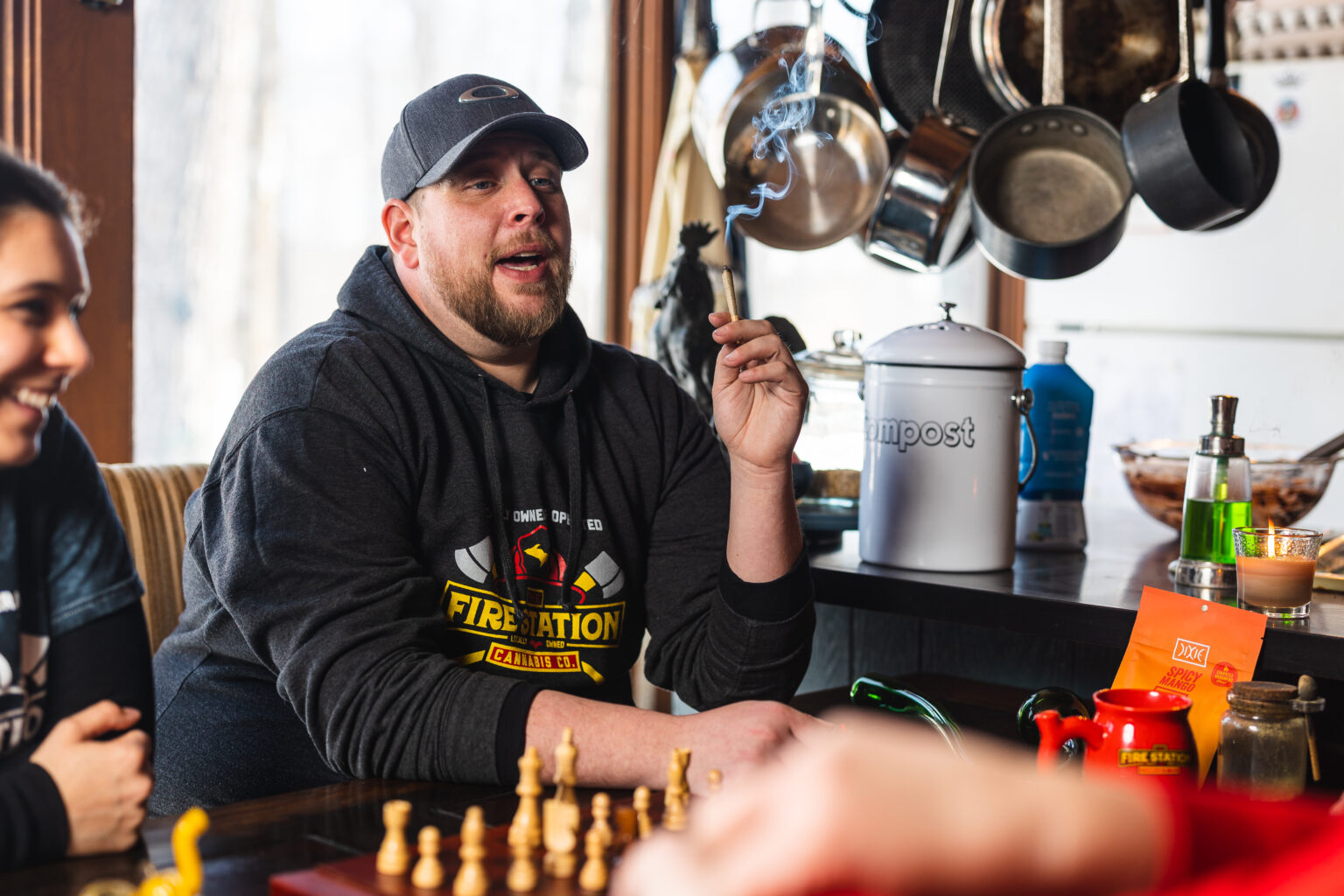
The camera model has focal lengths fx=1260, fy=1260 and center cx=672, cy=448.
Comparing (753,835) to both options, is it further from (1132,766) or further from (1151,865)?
(1132,766)

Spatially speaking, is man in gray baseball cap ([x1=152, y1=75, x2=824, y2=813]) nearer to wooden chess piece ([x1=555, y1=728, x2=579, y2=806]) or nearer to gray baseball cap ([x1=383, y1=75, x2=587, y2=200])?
gray baseball cap ([x1=383, y1=75, x2=587, y2=200])

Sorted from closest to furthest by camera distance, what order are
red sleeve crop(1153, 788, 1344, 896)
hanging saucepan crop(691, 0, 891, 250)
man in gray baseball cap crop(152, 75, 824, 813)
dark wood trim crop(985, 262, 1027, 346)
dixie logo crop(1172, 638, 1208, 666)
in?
red sleeve crop(1153, 788, 1344, 896)
man in gray baseball cap crop(152, 75, 824, 813)
dixie logo crop(1172, 638, 1208, 666)
hanging saucepan crop(691, 0, 891, 250)
dark wood trim crop(985, 262, 1027, 346)

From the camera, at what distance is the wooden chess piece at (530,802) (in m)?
0.79

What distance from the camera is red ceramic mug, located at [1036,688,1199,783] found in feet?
3.27

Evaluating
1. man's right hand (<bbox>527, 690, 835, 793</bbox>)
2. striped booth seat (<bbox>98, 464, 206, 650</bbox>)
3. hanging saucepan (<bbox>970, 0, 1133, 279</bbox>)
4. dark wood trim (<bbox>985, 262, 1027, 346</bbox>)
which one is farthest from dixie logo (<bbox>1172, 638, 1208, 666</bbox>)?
dark wood trim (<bbox>985, 262, 1027, 346</bbox>)

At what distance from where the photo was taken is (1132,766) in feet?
3.27

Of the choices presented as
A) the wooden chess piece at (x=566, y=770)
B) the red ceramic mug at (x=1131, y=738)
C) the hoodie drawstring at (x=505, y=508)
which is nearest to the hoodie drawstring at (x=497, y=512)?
the hoodie drawstring at (x=505, y=508)

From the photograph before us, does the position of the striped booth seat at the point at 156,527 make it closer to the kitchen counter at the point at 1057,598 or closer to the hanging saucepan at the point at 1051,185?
the kitchen counter at the point at 1057,598

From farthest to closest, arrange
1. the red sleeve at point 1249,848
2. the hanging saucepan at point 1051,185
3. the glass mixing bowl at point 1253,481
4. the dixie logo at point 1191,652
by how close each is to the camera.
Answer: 1. the hanging saucepan at point 1051,185
2. the glass mixing bowl at point 1253,481
3. the dixie logo at point 1191,652
4. the red sleeve at point 1249,848

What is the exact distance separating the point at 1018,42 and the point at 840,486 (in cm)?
85

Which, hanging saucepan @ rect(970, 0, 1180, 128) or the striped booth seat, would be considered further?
hanging saucepan @ rect(970, 0, 1180, 128)

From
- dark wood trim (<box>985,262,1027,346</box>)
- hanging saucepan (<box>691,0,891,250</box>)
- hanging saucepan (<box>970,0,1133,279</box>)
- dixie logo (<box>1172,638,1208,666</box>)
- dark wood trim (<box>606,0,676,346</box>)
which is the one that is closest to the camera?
dixie logo (<box>1172,638,1208,666</box>)

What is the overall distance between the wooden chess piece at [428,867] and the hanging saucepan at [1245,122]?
1.60 m

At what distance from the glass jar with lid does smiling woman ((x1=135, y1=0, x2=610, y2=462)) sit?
2.15 ft
